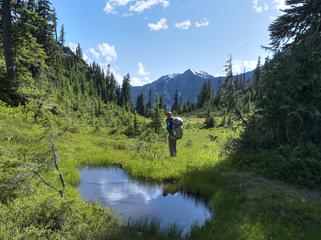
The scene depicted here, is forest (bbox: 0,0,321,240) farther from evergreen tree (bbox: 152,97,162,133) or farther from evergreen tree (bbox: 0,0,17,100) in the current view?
evergreen tree (bbox: 152,97,162,133)

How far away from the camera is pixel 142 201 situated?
11805 mm

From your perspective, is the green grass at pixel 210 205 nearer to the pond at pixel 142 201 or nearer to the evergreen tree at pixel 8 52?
the pond at pixel 142 201

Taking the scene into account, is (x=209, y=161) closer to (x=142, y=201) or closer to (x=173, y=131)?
(x=173, y=131)

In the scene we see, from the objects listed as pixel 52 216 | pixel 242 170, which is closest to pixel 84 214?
pixel 52 216

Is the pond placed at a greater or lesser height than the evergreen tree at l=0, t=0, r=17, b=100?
lesser

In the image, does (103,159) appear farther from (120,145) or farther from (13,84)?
(13,84)

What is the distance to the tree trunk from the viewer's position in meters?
21.3

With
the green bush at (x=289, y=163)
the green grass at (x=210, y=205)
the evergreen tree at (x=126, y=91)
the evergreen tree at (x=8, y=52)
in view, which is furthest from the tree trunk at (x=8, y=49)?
the evergreen tree at (x=126, y=91)

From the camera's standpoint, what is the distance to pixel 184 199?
12250 mm

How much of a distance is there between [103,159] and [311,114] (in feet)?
31.6

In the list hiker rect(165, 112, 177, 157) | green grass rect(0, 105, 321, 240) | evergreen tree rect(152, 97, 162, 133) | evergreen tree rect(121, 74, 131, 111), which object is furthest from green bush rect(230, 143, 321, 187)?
evergreen tree rect(121, 74, 131, 111)

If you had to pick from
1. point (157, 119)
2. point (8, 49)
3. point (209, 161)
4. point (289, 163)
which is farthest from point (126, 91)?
point (289, 163)

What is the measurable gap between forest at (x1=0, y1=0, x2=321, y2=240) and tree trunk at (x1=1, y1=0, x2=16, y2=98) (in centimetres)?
6

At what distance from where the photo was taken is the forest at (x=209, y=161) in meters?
8.23
